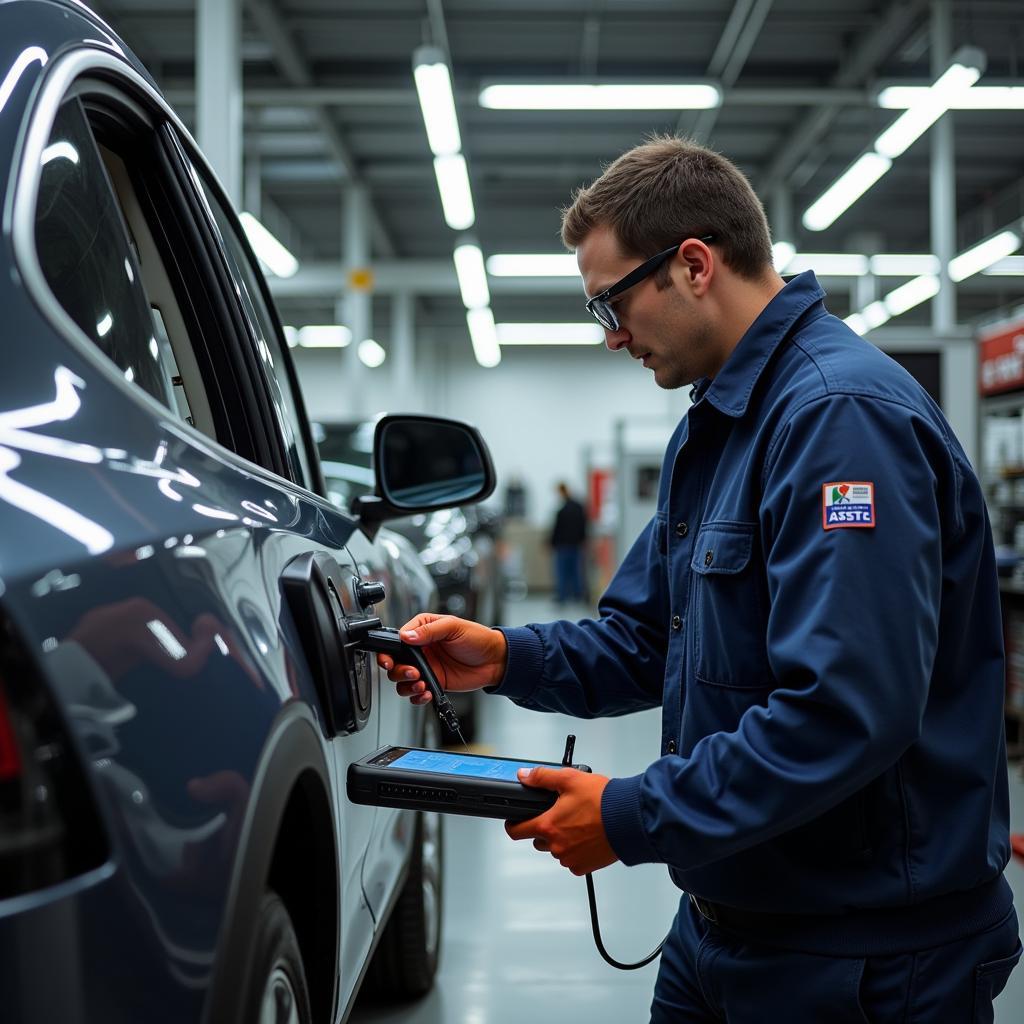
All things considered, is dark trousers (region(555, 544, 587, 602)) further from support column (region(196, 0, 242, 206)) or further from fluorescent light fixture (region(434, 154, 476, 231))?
support column (region(196, 0, 242, 206))

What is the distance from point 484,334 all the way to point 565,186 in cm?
405

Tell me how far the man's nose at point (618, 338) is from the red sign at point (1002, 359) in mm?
5797

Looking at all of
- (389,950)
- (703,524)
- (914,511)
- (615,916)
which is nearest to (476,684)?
(703,524)

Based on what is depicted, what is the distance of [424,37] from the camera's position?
976 centimetres

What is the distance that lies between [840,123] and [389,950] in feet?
39.2

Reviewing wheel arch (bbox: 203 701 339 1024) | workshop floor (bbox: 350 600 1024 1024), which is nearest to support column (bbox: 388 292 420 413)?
workshop floor (bbox: 350 600 1024 1024)

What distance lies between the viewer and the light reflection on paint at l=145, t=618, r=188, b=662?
81cm

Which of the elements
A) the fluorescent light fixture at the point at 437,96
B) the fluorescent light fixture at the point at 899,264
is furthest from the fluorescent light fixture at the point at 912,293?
the fluorescent light fixture at the point at 437,96

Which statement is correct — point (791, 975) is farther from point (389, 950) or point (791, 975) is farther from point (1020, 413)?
point (1020, 413)

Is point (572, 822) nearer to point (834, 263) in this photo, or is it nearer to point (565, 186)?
point (834, 263)

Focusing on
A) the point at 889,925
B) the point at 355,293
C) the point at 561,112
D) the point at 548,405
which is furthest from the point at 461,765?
the point at 548,405

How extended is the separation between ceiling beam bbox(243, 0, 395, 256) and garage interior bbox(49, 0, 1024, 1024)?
0.05 metres

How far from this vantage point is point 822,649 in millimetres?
1155

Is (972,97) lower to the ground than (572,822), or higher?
higher
